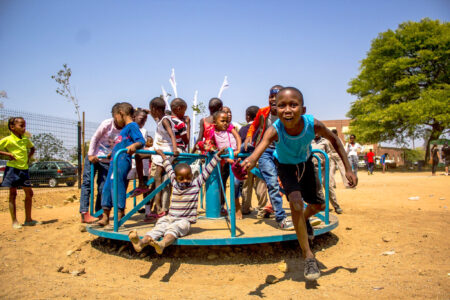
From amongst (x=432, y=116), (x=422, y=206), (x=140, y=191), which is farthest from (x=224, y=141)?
(x=432, y=116)

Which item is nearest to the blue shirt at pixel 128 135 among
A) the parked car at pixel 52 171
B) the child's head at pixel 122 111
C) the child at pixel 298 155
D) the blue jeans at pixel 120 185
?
the blue jeans at pixel 120 185

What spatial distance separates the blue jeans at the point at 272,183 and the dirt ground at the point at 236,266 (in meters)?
0.46

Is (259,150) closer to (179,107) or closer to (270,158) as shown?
(270,158)

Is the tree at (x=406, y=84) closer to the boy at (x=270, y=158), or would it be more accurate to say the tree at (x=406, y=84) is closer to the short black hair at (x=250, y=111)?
the short black hair at (x=250, y=111)

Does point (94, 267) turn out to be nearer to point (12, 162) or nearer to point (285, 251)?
point (285, 251)

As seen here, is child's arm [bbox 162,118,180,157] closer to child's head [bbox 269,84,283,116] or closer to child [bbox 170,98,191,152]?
child [bbox 170,98,191,152]

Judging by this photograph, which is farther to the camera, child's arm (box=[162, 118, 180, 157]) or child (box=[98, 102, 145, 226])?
child's arm (box=[162, 118, 180, 157])

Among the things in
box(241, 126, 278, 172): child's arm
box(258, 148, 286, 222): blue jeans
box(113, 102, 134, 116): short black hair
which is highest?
box(113, 102, 134, 116): short black hair

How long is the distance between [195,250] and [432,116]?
76.7ft

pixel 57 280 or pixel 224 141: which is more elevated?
pixel 224 141

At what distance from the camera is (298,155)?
3.24m

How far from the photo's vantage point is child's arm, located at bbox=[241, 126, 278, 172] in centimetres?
272

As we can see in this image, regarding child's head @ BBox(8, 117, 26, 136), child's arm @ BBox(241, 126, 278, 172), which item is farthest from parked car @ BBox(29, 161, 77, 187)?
child's arm @ BBox(241, 126, 278, 172)

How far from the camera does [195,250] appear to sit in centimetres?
412
